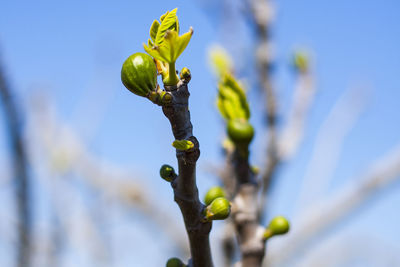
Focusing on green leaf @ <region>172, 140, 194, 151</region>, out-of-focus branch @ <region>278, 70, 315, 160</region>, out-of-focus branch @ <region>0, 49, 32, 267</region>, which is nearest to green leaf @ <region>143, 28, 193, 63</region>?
green leaf @ <region>172, 140, 194, 151</region>

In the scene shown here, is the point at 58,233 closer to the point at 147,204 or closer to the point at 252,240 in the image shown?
the point at 252,240

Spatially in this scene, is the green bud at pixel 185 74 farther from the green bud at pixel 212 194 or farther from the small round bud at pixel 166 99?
the green bud at pixel 212 194

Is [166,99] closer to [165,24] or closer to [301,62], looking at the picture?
[165,24]

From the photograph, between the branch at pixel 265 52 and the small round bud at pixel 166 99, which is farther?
the branch at pixel 265 52

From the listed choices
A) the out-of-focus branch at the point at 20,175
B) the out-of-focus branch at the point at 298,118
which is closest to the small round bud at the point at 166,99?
the out-of-focus branch at the point at 20,175

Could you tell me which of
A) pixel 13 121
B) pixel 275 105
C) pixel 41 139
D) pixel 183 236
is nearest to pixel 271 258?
pixel 183 236

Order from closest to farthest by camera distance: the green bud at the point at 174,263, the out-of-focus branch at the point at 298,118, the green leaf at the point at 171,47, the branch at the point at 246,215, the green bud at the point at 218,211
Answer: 1. the green leaf at the point at 171,47
2. the green bud at the point at 218,211
3. the green bud at the point at 174,263
4. the branch at the point at 246,215
5. the out-of-focus branch at the point at 298,118

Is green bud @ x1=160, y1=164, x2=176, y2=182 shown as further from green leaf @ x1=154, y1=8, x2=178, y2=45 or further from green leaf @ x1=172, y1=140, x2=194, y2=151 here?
green leaf @ x1=154, y1=8, x2=178, y2=45
